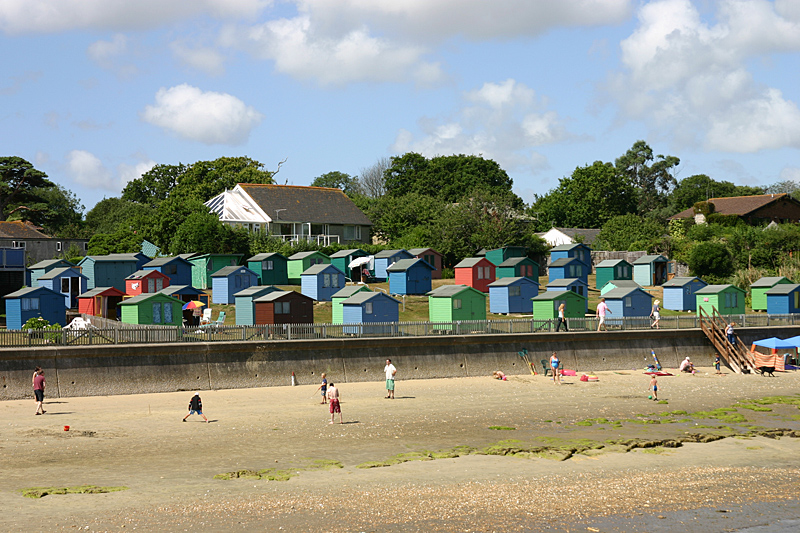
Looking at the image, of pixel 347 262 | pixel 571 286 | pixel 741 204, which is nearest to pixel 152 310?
pixel 347 262

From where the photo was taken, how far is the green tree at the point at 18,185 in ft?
308

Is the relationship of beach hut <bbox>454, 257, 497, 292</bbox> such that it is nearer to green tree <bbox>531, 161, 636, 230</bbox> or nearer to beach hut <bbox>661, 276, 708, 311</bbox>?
beach hut <bbox>661, 276, 708, 311</bbox>

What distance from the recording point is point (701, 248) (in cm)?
6912

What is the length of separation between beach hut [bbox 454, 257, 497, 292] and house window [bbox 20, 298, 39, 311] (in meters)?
29.8

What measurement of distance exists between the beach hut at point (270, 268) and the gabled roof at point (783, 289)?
3568cm

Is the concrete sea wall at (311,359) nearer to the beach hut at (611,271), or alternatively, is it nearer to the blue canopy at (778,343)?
the blue canopy at (778,343)

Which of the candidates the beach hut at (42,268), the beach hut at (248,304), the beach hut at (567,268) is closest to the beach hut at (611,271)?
the beach hut at (567,268)

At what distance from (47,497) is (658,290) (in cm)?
5531

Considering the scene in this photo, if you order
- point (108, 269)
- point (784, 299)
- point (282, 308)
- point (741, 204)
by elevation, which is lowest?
point (784, 299)

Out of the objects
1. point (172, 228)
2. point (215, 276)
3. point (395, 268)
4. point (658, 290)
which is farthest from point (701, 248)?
point (172, 228)

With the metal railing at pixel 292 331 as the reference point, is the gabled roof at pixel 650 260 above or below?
above

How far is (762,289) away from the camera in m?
55.4

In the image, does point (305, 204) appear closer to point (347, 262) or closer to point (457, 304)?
point (347, 262)

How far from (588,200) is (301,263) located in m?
57.3
